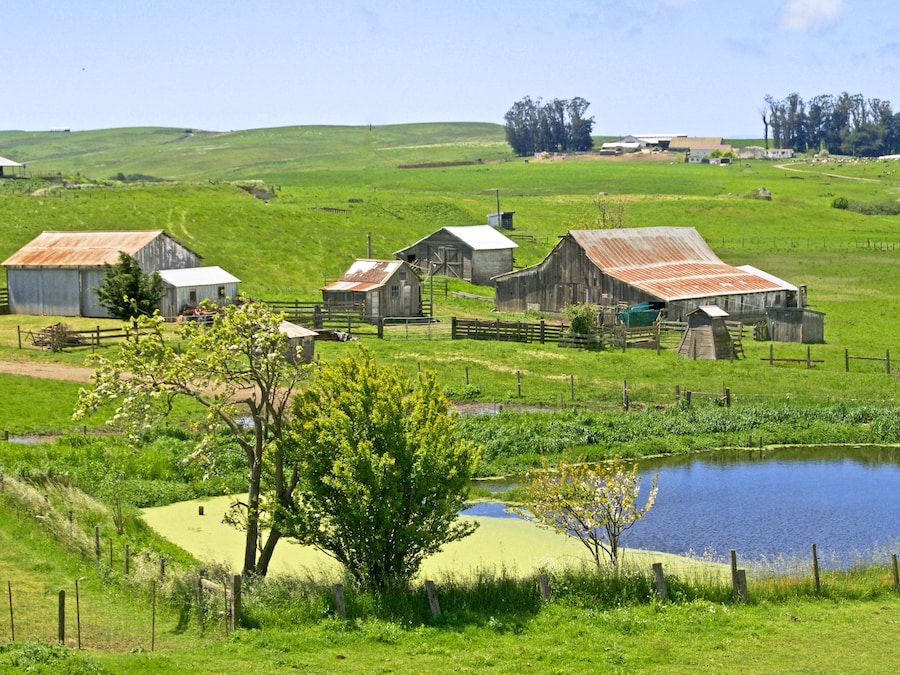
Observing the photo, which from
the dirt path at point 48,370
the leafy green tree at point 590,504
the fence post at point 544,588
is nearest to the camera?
the fence post at point 544,588

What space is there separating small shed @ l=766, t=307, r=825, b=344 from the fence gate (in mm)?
14751

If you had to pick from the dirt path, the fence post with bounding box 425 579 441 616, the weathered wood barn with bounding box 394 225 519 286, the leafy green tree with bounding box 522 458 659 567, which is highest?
the weathered wood barn with bounding box 394 225 519 286

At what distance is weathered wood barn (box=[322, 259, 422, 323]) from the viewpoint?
63.6 meters

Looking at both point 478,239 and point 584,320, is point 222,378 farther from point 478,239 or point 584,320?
point 478,239

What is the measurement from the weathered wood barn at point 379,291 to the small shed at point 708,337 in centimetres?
1718

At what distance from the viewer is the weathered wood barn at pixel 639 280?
61.7 meters

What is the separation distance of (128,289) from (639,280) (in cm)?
2474

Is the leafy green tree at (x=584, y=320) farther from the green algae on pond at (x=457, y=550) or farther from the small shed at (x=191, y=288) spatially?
the green algae on pond at (x=457, y=550)

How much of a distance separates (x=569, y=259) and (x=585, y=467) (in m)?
42.0

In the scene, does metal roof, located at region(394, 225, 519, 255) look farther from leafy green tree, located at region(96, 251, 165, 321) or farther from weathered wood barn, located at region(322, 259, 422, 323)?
leafy green tree, located at region(96, 251, 165, 321)

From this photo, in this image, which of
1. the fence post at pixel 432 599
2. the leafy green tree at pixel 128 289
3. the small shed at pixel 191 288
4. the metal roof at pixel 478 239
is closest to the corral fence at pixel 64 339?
the leafy green tree at pixel 128 289

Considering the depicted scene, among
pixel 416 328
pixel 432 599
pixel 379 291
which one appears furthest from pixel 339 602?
pixel 379 291

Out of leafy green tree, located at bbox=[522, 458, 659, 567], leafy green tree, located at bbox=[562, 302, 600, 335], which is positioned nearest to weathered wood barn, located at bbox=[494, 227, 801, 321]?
leafy green tree, located at bbox=[562, 302, 600, 335]

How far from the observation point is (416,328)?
6053 centimetres
